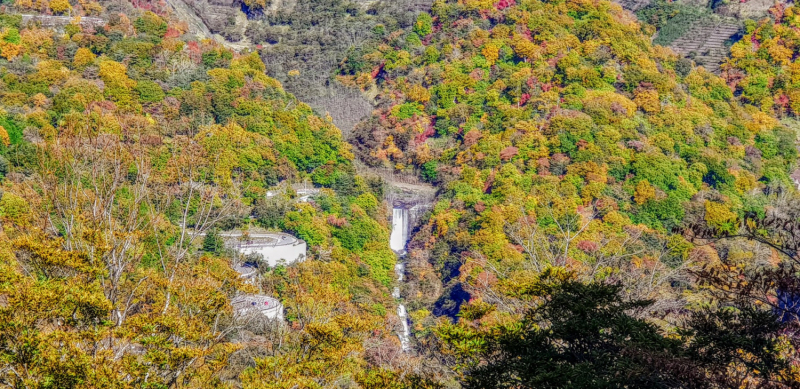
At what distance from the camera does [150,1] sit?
55.3m

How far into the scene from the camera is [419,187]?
44.2 m

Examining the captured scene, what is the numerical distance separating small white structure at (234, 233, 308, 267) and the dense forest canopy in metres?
0.58

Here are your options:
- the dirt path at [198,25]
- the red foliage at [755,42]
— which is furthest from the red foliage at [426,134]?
the red foliage at [755,42]

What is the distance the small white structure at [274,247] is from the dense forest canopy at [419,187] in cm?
58

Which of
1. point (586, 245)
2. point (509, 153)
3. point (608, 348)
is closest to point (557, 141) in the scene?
point (509, 153)

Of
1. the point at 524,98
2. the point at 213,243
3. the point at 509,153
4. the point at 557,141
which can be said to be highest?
the point at 524,98

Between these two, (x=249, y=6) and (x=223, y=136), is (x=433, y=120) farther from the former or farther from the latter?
(x=249, y=6)

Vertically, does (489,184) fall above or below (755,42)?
below

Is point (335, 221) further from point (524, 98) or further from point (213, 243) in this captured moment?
point (524, 98)

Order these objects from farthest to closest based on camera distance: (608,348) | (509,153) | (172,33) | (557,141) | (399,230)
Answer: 1. (172,33)
2. (399,230)
3. (509,153)
4. (557,141)
5. (608,348)

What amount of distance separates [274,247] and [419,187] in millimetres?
15950

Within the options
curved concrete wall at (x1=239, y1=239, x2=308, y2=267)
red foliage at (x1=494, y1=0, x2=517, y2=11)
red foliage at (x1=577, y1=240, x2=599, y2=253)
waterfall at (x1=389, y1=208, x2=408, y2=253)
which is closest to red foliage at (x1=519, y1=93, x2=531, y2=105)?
waterfall at (x1=389, y1=208, x2=408, y2=253)

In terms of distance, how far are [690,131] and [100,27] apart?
3459 cm

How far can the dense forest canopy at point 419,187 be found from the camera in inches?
330
